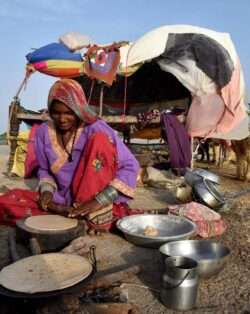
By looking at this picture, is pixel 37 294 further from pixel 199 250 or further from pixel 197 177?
pixel 197 177

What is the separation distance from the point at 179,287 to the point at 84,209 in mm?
1248

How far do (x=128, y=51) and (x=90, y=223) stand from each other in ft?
13.3

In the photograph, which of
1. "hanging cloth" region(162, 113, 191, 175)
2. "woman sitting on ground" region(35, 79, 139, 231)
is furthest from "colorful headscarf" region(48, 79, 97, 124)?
"hanging cloth" region(162, 113, 191, 175)

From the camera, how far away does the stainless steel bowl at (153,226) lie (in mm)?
3025

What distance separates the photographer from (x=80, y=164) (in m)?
3.33

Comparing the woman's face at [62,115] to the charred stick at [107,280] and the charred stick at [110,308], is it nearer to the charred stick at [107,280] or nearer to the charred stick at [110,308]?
the charred stick at [107,280]

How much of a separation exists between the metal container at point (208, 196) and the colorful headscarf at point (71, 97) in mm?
1439

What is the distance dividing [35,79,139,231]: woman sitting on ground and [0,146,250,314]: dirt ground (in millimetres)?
299

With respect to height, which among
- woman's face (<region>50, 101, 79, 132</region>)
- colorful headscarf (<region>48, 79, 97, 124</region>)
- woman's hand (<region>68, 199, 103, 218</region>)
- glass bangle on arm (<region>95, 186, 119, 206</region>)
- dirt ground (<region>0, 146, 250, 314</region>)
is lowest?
dirt ground (<region>0, 146, 250, 314</region>)

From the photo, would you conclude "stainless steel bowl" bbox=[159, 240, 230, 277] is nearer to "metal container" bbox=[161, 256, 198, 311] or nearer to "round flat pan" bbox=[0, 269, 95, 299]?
"metal container" bbox=[161, 256, 198, 311]

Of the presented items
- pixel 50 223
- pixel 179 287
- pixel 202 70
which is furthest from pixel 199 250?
pixel 202 70

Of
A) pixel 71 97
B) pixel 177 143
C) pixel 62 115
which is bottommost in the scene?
pixel 177 143

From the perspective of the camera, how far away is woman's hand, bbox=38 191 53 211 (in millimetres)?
3307

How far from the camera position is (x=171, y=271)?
2.13 metres
